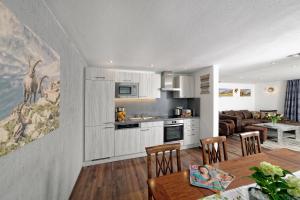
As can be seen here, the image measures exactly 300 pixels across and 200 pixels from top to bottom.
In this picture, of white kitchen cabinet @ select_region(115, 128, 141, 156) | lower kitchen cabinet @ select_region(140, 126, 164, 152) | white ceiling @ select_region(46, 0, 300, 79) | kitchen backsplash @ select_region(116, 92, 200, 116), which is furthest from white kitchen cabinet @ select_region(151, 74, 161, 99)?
white ceiling @ select_region(46, 0, 300, 79)

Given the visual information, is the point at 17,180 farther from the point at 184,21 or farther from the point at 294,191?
the point at 184,21

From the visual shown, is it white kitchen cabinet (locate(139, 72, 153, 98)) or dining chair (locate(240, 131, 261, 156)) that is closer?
dining chair (locate(240, 131, 261, 156))

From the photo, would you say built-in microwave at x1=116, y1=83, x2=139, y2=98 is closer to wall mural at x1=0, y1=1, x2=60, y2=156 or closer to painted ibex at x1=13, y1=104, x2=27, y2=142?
wall mural at x1=0, y1=1, x2=60, y2=156

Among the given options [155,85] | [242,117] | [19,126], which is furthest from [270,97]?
[19,126]

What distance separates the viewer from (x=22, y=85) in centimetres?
87

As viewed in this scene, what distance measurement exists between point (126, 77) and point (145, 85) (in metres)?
0.59

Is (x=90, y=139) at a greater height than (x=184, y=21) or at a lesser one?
lesser

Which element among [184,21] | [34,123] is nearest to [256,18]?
[184,21]

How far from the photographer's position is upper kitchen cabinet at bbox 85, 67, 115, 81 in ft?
10.7

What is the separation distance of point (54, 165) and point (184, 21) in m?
2.12

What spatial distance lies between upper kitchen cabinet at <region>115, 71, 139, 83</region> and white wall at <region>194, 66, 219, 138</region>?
6.58ft

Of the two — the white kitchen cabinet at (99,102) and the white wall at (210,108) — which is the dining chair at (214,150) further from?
the white kitchen cabinet at (99,102)

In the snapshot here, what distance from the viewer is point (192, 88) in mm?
4586

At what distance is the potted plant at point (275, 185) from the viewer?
760 mm
